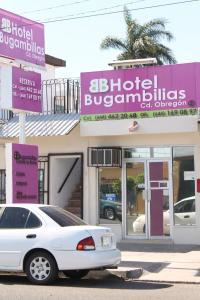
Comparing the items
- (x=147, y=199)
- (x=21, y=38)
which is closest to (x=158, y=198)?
(x=147, y=199)

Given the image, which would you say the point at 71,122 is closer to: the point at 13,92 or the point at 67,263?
the point at 13,92

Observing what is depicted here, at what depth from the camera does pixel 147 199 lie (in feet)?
55.7

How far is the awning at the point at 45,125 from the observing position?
1678 centimetres

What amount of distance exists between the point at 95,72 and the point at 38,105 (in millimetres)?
2485

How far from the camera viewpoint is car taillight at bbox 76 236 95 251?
33.2ft

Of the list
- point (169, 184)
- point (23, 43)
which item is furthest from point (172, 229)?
point (23, 43)

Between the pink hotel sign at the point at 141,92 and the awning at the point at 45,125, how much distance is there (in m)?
0.58

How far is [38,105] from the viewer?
1507 cm

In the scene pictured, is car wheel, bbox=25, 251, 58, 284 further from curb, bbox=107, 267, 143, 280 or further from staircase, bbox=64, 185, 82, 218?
staircase, bbox=64, 185, 82, 218

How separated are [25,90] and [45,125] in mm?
2828

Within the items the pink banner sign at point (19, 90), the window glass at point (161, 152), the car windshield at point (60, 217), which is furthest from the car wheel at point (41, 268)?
the window glass at point (161, 152)

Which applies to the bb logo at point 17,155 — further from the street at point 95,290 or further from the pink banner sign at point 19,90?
the street at point 95,290

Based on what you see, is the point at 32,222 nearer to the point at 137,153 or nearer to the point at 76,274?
the point at 76,274

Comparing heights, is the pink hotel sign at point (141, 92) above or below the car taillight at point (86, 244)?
above
